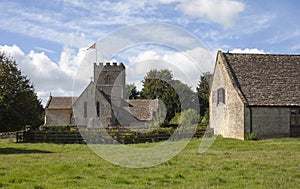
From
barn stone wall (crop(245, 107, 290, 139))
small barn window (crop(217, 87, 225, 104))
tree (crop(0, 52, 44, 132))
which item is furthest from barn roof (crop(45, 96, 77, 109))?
barn stone wall (crop(245, 107, 290, 139))

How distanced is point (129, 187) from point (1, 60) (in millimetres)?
28809

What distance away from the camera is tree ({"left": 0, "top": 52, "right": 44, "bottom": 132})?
3400 centimetres

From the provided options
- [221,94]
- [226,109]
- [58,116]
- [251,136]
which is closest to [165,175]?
[251,136]

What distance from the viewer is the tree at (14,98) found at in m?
34.0

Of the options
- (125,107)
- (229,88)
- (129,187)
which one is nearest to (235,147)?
(229,88)

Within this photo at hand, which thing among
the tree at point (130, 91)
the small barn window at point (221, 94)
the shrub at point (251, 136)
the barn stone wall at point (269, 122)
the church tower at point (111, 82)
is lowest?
the shrub at point (251, 136)

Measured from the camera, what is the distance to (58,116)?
2436 inches

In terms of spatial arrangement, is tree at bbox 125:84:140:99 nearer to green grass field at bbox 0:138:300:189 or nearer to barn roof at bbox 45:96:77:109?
barn roof at bbox 45:96:77:109

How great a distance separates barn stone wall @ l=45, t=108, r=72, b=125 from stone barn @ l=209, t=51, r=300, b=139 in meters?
33.1

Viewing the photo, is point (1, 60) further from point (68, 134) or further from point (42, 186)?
point (42, 186)

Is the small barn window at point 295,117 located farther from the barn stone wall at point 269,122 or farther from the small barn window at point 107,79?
the small barn window at point 107,79

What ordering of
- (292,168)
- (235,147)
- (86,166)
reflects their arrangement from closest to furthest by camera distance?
(292,168)
(86,166)
(235,147)

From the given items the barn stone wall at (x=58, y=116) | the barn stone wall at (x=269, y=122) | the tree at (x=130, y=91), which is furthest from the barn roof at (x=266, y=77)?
the barn stone wall at (x=58, y=116)

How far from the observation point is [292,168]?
13258 millimetres
